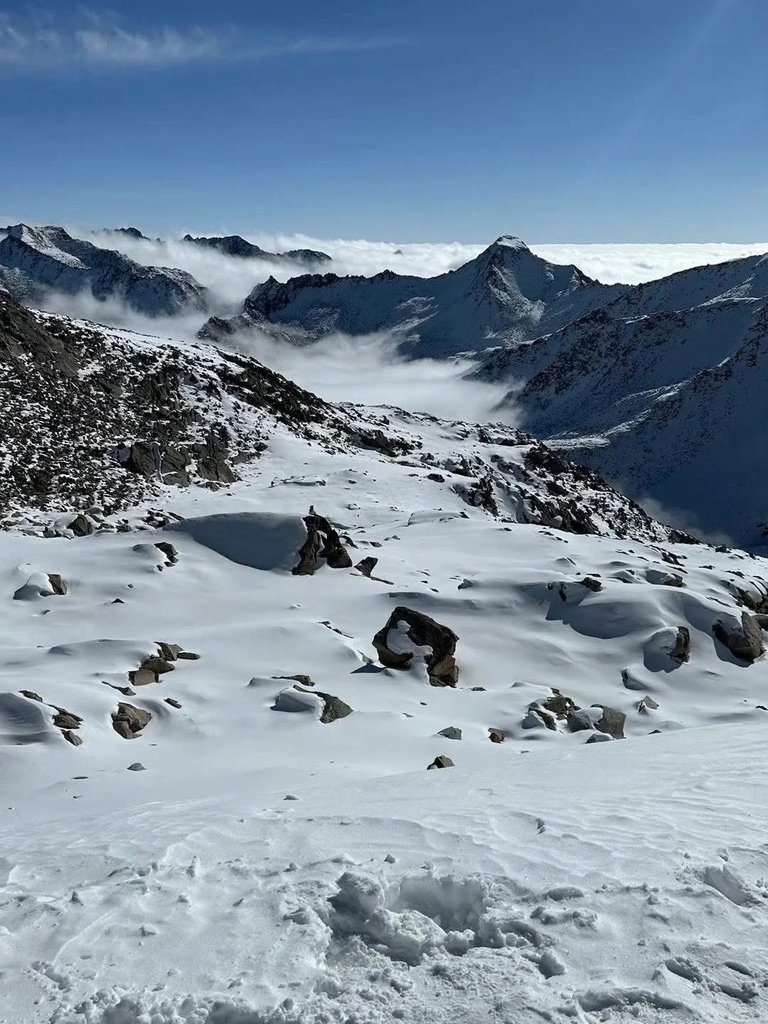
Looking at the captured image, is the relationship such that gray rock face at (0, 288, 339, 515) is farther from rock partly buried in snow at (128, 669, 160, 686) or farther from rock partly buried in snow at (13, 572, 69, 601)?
rock partly buried in snow at (128, 669, 160, 686)

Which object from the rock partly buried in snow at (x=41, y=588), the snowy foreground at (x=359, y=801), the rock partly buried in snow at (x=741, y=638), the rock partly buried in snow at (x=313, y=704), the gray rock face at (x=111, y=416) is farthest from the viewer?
the gray rock face at (x=111, y=416)

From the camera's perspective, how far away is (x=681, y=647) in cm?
2197

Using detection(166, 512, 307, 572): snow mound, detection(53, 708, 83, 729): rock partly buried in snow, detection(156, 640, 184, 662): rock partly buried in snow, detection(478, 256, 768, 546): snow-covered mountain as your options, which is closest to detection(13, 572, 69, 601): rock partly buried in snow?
detection(156, 640, 184, 662): rock partly buried in snow

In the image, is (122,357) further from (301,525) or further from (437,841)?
(437,841)

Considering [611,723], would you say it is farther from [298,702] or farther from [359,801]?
[359,801]

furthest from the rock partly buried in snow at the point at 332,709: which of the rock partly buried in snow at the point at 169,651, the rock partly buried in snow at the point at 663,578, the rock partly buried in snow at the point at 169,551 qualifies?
the rock partly buried in snow at the point at 663,578

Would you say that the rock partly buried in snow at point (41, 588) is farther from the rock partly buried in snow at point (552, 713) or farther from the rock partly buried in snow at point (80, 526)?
the rock partly buried in snow at point (552, 713)

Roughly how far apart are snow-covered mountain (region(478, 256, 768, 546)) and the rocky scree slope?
5955 centimetres

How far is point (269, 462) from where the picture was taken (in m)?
48.1

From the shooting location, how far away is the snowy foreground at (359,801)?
16.8 feet

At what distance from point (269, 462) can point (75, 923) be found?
141 ft

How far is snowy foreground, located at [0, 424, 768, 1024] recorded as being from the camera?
16.8 feet

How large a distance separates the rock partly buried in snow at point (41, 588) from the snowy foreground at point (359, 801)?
13 centimetres

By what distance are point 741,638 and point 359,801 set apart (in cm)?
1753
